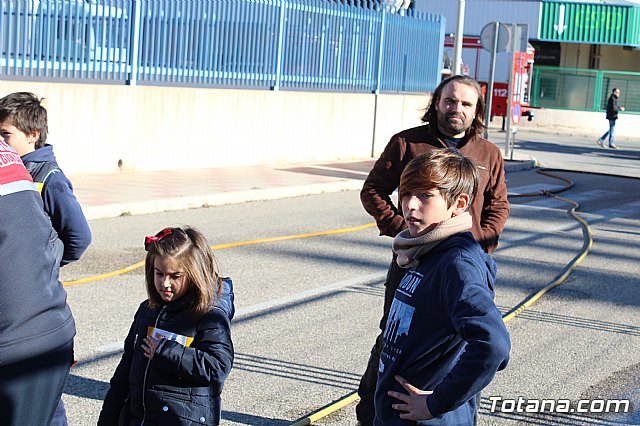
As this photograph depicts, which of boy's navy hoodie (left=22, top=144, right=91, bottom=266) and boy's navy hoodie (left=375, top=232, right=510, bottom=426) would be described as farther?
boy's navy hoodie (left=22, top=144, right=91, bottom=266)

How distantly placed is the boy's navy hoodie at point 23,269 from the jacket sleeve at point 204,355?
0.67 metres

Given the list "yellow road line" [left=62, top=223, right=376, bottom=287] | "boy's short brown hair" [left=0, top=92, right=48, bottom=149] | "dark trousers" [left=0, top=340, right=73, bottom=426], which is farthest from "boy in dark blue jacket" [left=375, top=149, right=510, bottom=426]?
"yellow road line" [left=62, top=223, right=376, bottom=287]

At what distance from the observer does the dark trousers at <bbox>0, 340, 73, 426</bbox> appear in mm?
3096

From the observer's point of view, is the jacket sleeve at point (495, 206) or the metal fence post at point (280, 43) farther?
the metal fence post at point (280, 43)

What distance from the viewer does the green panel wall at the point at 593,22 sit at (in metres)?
42.5

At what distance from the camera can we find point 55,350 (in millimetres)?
3227

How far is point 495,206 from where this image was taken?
5.24m

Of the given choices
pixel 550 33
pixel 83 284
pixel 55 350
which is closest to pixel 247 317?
pixel 83 284

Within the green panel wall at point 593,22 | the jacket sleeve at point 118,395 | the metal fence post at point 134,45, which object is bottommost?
the jacket sleeve at point 118,395

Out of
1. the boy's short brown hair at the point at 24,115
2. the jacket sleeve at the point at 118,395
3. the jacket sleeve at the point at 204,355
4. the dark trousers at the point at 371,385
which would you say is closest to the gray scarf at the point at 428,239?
the jacket sleeve at the point at 204,355

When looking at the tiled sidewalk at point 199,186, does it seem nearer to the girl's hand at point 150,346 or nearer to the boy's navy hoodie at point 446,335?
the girl's hand at point 150,346

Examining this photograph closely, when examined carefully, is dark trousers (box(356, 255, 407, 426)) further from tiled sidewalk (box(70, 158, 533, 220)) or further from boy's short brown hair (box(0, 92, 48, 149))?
tiled sidewalk (box(70, 158, 533, 220))

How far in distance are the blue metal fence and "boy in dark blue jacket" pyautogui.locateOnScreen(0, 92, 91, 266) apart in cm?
1012

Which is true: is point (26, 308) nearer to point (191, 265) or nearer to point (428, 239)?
point (191, 265)
